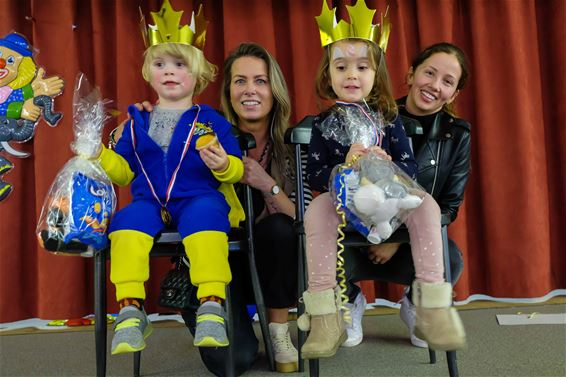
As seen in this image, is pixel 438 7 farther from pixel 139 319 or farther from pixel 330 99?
pixel 139 319

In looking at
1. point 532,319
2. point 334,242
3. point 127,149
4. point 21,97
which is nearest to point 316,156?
point 334,242

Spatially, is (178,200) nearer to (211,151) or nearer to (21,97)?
(211,151)

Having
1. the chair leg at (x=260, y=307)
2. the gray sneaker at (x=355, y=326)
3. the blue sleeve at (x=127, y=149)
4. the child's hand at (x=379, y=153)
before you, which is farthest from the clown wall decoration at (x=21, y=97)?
the child's hand at (x=379, y=153)

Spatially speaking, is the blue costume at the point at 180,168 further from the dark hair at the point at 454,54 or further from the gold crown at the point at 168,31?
the dark hair at the point at 454,54

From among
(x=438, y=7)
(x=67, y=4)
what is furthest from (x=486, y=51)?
(x=67, y=4)

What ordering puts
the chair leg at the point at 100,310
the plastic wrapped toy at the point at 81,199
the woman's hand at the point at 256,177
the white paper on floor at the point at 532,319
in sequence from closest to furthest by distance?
the plastic wrapped toy at the point at 81,199
the chair leg at the point at 100,310
the woman's hand at the point at 256,177
the white paper on floor at the point at 532,319

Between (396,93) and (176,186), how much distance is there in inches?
54.6

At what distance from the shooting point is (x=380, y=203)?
1203mm

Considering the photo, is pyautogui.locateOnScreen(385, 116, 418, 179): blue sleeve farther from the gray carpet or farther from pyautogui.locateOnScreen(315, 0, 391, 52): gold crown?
the gray carpet

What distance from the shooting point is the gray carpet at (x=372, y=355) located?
5.33 feet

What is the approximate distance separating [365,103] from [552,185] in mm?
1590

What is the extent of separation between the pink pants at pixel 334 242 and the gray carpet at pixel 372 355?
473 millimetres

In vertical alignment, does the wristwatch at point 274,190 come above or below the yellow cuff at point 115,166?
below

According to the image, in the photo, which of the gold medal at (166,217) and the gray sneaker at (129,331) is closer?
the gray sneaker at (129,331)
